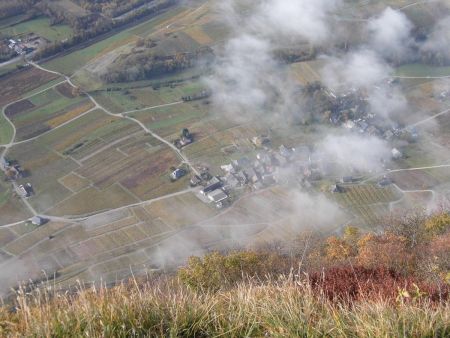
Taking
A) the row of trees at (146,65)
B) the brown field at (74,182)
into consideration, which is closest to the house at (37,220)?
the brown field at (74,182)

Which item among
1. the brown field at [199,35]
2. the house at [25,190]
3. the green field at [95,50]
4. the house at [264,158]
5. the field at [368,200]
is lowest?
the field at [368,200]

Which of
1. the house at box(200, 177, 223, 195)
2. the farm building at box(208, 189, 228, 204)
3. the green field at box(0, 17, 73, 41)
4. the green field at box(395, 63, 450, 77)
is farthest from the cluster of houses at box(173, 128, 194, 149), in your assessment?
the green field at box(395, 63, 450, 77)

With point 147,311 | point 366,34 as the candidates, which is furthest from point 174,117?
point 147,311

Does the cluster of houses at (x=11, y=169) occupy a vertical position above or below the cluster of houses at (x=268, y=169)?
above

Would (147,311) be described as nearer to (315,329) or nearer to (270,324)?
(270,324)

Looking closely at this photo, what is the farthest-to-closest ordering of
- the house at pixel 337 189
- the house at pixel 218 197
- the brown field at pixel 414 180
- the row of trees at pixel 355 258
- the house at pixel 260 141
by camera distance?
the house at pixel 260 141, the brown field at pixel 414 180, the house at pixel 337 189, the house at pixel 218 197, the row of trees at pixel 355 258

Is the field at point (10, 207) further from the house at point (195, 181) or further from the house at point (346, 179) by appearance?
the house at point (346, 179)
